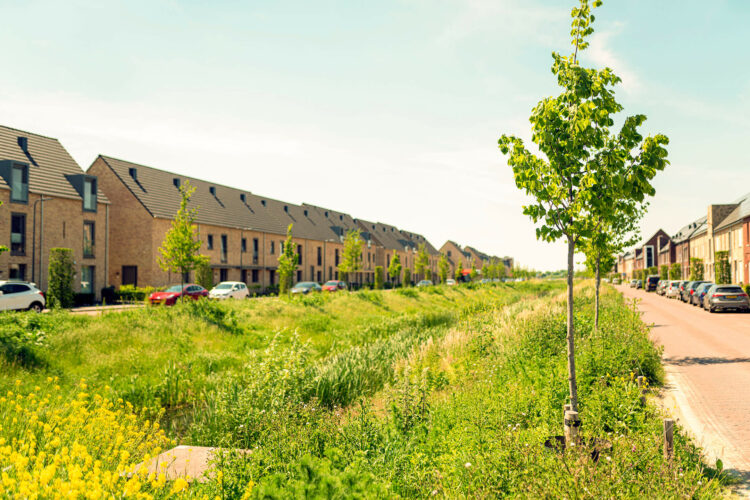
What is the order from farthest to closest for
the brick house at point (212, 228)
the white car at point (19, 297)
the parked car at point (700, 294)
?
the brick house at point (212, 228)
the parked car at point (700, 294)
the white car at point (19, 297)

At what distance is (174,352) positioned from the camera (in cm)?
1308

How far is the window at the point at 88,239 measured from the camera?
30.7 m

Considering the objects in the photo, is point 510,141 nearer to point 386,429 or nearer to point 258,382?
point 386,429

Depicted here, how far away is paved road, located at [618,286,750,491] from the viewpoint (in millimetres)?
5363

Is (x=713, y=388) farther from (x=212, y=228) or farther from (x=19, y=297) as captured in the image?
(x=212, y=228)

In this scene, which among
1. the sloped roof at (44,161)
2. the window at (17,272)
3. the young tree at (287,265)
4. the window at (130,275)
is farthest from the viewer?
the window at (130,275)

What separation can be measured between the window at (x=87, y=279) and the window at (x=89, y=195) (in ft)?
12.4

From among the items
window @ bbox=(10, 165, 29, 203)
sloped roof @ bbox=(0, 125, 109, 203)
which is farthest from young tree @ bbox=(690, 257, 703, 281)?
window @ bbox=(10, 165, 29, 203)

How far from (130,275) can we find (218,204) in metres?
11.4

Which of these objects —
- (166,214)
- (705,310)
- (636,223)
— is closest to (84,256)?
(166,214)

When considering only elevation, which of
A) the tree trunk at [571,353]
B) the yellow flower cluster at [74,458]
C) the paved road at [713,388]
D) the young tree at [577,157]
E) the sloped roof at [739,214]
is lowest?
the paved road at [713,388]

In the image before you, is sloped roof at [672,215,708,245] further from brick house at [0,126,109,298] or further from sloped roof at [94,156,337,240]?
brick house at [0,126,109,298]

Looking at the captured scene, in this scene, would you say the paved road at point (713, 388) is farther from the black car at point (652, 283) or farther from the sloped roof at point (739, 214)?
the black car at point (652, 283)

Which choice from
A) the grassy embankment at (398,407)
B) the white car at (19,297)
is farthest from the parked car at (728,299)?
the white car at (19,297)
